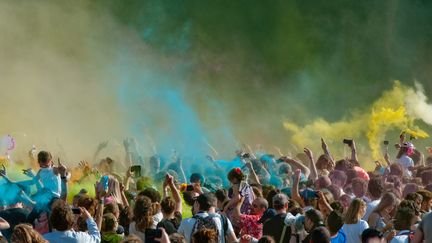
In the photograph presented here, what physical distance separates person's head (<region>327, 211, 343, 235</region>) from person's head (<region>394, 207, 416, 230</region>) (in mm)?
430

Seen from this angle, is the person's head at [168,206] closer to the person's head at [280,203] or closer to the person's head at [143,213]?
the person's head at [143,213]

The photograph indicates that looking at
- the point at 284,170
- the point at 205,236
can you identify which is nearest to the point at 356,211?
the point at 205,236

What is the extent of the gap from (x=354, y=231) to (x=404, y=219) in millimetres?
580

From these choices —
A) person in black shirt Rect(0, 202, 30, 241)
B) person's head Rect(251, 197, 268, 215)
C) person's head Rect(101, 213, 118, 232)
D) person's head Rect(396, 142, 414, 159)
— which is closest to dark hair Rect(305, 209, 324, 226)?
person's head Rect(251, 197, 268, 215)

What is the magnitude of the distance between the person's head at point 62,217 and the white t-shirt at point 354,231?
2.29 m

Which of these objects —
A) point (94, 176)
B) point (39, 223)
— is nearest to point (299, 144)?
point (94, 176)

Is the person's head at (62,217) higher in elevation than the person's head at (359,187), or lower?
lower

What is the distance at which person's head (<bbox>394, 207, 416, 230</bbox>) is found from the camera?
7160 millimetres

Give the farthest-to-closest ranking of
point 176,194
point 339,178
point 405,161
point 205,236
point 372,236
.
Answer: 1. point 405,161
2. point 339,178
3. point 176,194
4. point 372,236
5. point 205,236

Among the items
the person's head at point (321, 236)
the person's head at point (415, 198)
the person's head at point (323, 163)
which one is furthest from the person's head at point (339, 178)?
the person's head at point (321, 236)

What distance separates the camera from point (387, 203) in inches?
316

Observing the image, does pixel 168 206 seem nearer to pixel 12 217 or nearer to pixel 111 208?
pixel 111 208

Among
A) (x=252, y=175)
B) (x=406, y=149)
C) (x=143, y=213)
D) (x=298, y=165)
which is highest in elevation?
(x=406, y=149)

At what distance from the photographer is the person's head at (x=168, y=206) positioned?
766 centimetres
